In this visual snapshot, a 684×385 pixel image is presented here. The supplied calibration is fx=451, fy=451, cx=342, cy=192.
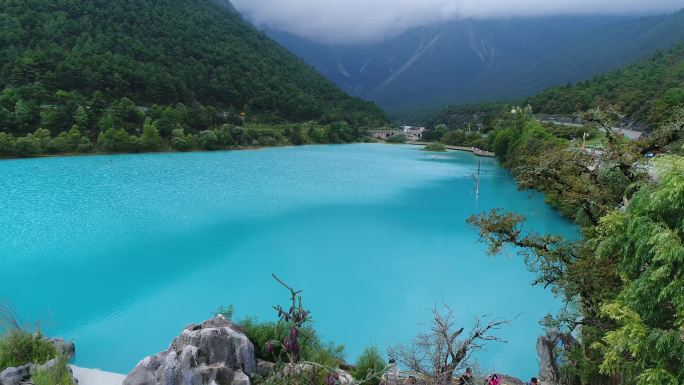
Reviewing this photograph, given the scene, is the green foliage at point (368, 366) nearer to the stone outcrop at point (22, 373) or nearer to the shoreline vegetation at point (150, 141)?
the stone outcrop at point (22, 373)

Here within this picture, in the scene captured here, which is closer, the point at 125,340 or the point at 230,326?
the point at 230,326

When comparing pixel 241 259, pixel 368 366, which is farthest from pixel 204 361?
pixel 241 259

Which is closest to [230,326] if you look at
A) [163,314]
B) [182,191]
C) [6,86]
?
[163,314]

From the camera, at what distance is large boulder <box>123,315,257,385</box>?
22.0 ft

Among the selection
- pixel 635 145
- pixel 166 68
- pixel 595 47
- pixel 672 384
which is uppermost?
A: pixel 595 47

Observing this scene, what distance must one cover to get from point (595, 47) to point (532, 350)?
7546 inches

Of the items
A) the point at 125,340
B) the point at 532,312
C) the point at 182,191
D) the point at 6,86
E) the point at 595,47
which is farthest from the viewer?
the point at 595,47

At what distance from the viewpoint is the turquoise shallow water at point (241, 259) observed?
11672mm

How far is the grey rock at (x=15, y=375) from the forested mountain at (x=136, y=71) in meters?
44.2

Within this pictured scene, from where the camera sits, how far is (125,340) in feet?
34.6

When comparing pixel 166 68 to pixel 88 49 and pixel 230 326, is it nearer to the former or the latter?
pixel 88 49

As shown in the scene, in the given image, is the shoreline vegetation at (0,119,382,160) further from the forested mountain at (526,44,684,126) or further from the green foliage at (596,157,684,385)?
the green foliage at (596,157,684,385)

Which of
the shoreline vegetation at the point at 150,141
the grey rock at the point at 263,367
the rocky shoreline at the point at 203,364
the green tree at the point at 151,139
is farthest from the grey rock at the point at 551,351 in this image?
the green tree at the point at 151,139

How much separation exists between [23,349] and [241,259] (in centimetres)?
869
